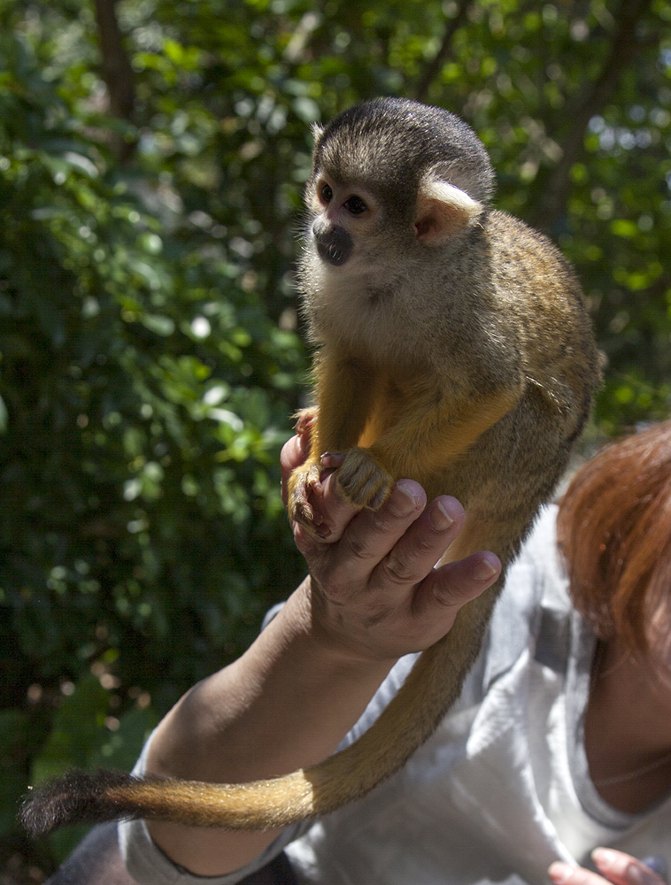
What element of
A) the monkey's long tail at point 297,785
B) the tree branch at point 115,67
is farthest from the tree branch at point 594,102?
the monkey's long tail at point 297,785

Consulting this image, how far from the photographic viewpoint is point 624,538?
1.35 metres

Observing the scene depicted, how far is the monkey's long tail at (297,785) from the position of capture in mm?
907

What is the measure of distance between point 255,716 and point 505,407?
1.58 ft

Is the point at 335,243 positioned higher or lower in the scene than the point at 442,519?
higher

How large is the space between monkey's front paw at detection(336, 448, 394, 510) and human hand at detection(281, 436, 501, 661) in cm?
2

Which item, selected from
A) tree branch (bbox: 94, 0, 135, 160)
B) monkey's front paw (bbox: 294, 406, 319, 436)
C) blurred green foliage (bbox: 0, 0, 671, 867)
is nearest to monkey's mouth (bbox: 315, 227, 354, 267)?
monkey's front paw (bbox: 294, 406, 319, 436)

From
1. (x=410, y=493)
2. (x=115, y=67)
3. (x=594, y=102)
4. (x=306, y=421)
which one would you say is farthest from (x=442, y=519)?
(x=594, y=102)

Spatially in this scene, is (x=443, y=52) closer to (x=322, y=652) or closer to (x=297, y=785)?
(x=322, y=652)

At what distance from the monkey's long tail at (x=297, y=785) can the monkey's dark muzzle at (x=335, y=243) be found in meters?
0.47

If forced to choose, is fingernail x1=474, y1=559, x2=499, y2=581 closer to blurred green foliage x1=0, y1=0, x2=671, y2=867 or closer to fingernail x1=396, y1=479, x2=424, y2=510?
fingernail x1=396, y1=479, x2=424, y2=510

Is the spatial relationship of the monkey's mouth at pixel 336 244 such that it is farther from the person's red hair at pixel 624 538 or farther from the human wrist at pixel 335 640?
the person's red hair at pixel 624 538

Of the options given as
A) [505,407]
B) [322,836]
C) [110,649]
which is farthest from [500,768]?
[110,649]

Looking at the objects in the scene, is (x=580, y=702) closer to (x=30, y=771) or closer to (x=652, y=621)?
(x=652, y=621)

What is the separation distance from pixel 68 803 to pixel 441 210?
2.50 feet
